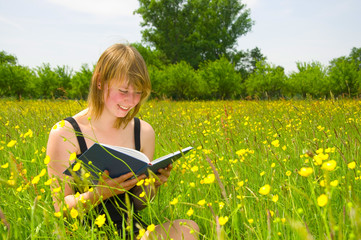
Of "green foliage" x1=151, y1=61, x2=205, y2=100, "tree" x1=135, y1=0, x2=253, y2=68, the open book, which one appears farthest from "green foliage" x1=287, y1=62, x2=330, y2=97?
the open book

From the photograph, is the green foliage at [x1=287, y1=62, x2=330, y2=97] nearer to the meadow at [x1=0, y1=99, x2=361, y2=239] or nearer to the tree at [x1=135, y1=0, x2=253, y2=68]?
the tree at [x1=135, y1=0, x2=253, y2=68]

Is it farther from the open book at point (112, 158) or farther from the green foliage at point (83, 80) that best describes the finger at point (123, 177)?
the green foliage at point (83, 80)

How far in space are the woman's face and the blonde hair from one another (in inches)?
1.0

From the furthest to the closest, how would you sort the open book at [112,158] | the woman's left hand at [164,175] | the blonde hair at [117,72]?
the blonde hair at [117,72] → the woman's left hand at [164,175] → the open book at [112,158]

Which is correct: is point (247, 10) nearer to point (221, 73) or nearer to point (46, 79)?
point (221, 73)

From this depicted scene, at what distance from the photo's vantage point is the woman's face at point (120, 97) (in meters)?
1.85

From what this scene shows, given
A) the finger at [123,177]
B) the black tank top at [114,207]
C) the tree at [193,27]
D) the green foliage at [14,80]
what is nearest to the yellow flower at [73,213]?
the finger at [123,177]

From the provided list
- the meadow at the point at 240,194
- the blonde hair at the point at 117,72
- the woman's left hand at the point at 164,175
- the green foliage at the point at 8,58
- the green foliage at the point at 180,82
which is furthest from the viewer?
the green foliage at the point at 8,58

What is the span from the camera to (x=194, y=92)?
21891mm

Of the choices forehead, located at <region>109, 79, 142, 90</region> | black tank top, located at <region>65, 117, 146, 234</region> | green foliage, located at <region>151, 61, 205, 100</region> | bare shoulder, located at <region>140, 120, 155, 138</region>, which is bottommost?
black tank top, located at <region>65, 117, 146, 234</region>

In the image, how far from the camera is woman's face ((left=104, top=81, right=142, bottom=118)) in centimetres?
185

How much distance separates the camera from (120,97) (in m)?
1.86

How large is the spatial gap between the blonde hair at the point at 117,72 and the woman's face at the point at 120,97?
0.03 m

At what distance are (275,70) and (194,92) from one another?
249 inches
